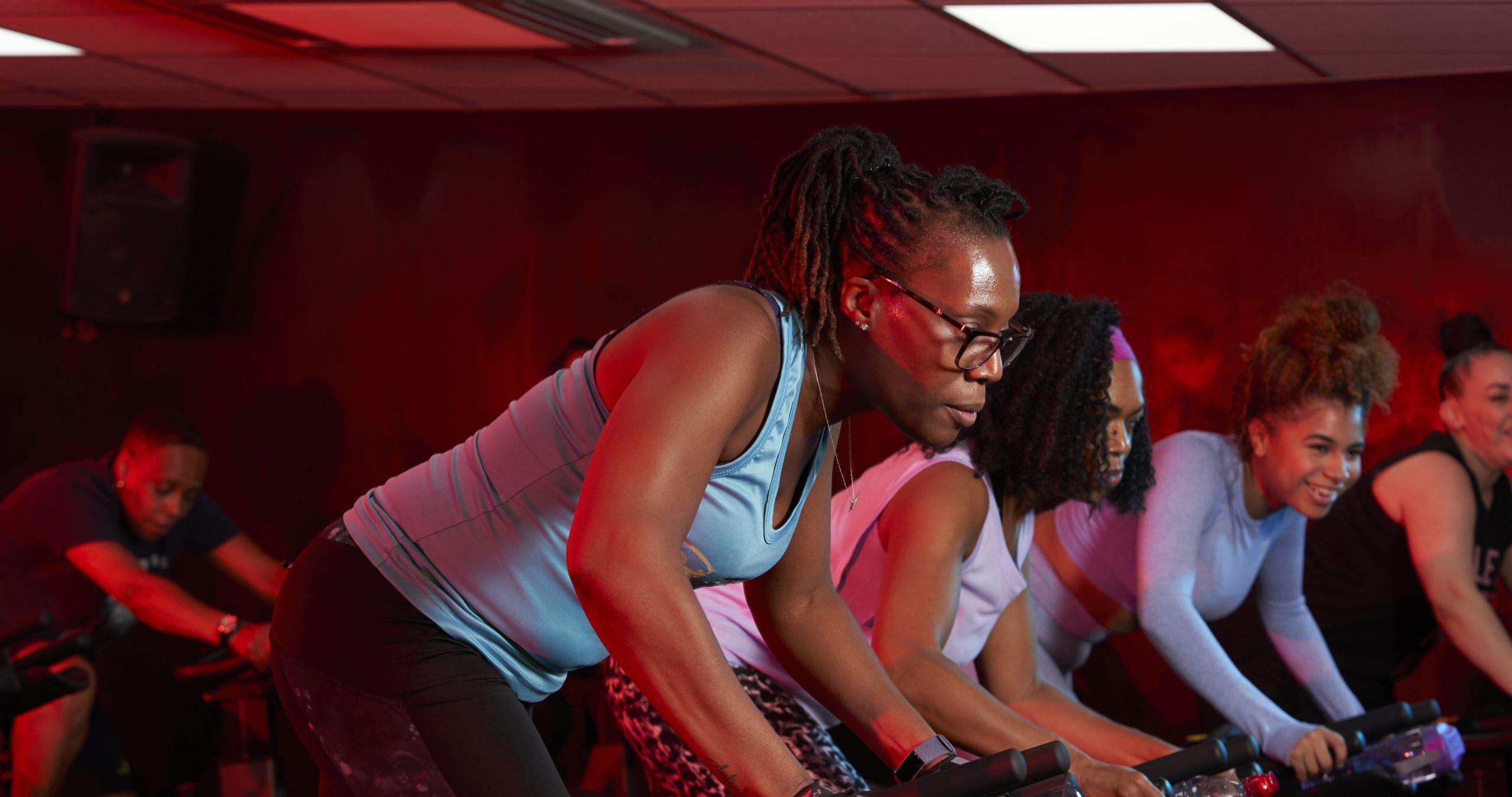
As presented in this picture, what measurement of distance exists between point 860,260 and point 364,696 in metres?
0.72

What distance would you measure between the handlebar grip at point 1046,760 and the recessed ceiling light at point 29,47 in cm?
452

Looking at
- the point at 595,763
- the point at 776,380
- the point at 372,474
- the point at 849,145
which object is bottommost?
the point at 595,763

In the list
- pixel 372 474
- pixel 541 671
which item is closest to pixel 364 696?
pixel 541 671

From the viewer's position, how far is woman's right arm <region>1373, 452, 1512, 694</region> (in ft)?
11.9

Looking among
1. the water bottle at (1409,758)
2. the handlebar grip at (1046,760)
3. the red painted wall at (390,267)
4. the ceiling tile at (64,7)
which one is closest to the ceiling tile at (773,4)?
the red painted wall at (390,267)

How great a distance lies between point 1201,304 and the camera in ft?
16.9

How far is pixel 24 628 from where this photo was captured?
3.27m

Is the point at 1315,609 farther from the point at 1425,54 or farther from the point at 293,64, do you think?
the point at 293,64

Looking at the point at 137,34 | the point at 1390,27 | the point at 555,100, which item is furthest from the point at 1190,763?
the point at 555,100

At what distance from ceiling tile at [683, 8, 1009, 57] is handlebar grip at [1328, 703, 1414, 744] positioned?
2.39 meters

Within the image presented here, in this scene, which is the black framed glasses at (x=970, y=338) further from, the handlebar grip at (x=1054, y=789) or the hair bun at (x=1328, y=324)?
the hair bun at (x=1328, y=324)

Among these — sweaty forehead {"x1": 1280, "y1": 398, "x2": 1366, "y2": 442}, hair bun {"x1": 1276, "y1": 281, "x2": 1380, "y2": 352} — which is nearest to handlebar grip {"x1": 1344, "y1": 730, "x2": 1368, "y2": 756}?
sweaty forehead {"x1": 1280, "y1": 398, "x2": 1366, "y2": 442}

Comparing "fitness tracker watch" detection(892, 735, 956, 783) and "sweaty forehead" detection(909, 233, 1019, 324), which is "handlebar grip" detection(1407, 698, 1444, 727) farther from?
"sweaty forehead" detection(909, 233, 1019, 324)

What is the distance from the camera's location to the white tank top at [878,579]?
8.05ft
